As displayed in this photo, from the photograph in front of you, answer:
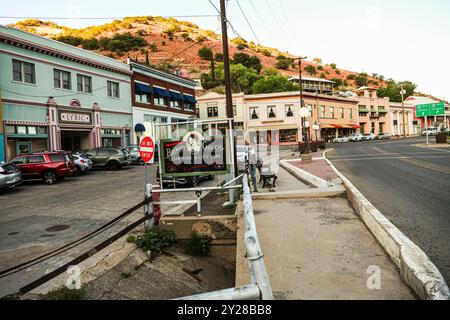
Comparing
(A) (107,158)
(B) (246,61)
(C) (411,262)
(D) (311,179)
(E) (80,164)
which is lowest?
(D) (311,179)

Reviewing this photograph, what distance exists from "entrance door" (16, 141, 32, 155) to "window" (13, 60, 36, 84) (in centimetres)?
465

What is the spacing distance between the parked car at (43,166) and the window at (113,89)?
15238 mm

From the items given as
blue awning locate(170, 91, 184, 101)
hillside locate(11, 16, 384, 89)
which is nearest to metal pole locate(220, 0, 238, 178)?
blue awning locate(170, 91, 184, 101)

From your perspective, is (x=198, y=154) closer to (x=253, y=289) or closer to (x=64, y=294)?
(x=64, y=294)

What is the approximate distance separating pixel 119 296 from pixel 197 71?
88526 mm

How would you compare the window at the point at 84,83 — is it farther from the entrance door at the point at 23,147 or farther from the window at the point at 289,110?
the window at the point at 289,110

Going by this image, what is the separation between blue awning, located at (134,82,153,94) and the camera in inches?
1334

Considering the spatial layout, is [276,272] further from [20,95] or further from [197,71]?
[197,71]

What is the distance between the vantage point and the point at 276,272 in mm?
3646

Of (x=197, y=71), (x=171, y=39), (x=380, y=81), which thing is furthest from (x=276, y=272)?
(x=380, y=81)

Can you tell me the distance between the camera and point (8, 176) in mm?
13875

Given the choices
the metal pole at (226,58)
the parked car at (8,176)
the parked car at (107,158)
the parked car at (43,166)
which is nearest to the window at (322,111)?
the parked car at (107,158)

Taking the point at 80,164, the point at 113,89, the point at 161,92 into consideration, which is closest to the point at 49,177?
the point at 80,164

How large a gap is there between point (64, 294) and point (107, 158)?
1905cm
